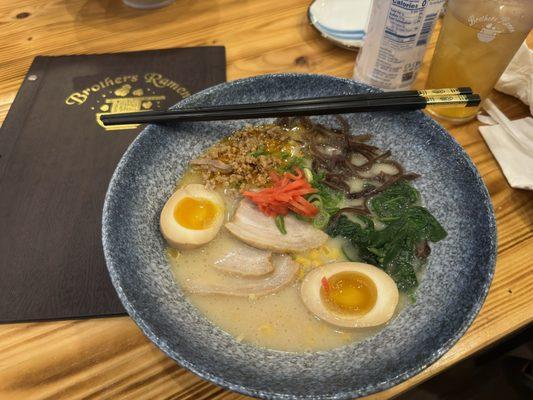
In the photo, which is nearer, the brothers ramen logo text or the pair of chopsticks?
the pair of chopsticks

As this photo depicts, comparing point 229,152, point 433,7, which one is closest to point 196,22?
point 229,152

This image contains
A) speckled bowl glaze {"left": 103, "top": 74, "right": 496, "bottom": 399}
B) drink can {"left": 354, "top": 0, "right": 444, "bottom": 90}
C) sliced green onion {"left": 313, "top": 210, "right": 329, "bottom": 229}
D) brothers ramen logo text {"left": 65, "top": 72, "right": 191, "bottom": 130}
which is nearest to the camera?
speckled bowl glaze {"left": 103, "top": 74, "right": 496, "bottom": 399}

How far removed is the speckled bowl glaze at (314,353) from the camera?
34.4 inches

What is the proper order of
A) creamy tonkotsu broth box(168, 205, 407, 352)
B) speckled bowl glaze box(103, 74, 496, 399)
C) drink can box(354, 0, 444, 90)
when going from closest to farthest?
1. speckled bowl glaze box(103, 74, 496, 399)
2. creamy tonkotsu broth box(168, 205, 407, 352)
3. drink can box(354, 0, 444, 90)

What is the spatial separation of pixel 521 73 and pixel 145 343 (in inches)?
66.6

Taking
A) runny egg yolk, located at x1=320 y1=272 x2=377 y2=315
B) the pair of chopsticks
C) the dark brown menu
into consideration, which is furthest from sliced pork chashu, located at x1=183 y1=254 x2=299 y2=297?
the pair of chopsticks

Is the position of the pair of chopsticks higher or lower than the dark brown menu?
higher

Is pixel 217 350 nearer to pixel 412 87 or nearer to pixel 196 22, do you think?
pixel 412 87

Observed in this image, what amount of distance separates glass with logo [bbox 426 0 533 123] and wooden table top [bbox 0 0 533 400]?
0.18m

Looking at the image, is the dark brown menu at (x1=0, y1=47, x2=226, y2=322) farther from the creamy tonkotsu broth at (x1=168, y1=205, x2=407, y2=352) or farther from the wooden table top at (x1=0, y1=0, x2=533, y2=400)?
the creamy tonkotsu broth at (x1=168, y1=205, x2=407, y2=352)

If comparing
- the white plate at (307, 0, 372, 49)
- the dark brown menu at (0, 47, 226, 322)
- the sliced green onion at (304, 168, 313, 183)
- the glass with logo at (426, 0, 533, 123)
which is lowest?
the dark brown menu at (0, 47, 226, 322)

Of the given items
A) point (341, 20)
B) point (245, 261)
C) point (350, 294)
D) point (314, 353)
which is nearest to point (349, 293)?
point (350, 294)

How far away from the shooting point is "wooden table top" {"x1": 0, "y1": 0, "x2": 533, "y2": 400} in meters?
1.03

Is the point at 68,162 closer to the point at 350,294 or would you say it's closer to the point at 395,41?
the point at 350,294
